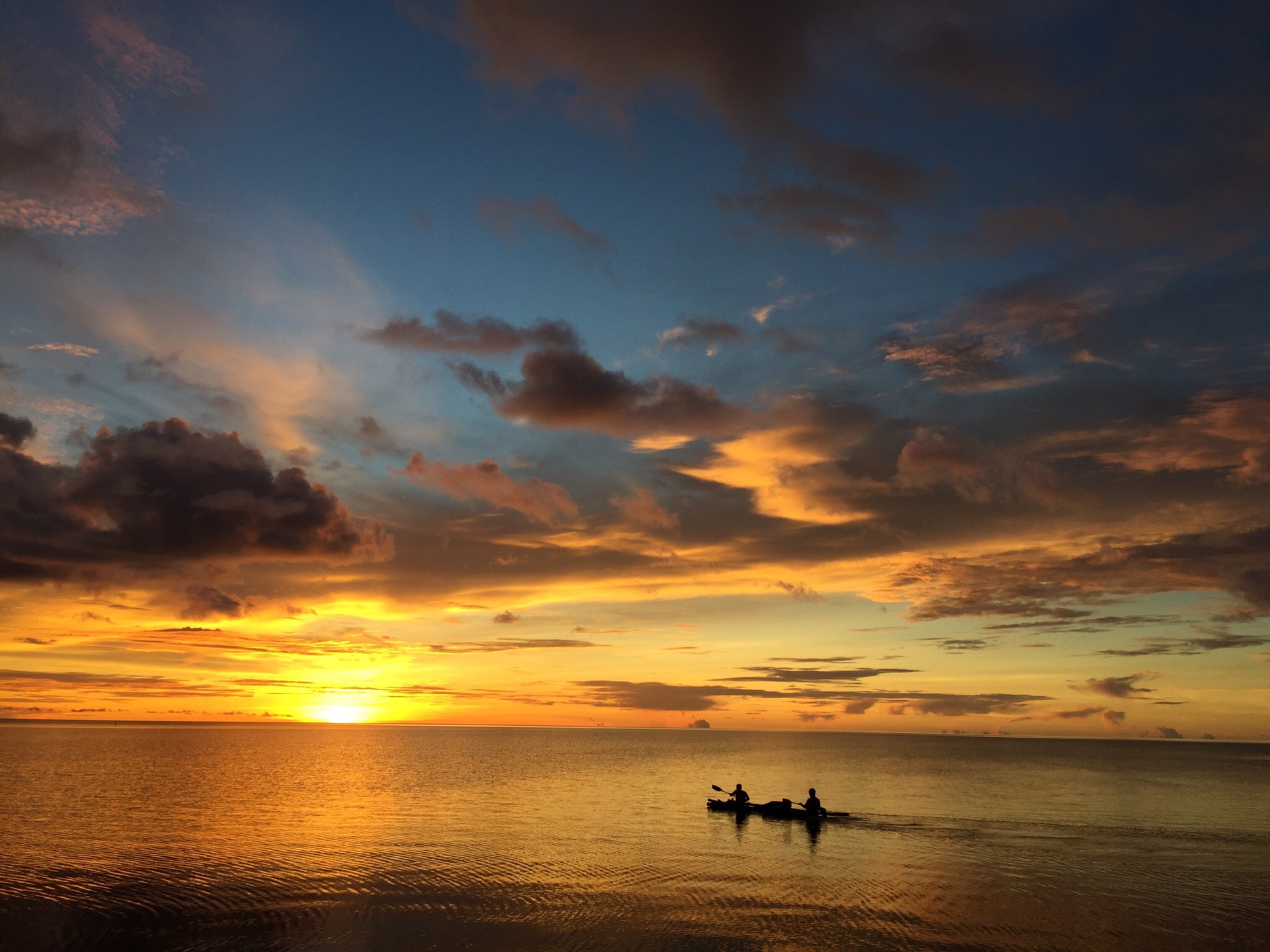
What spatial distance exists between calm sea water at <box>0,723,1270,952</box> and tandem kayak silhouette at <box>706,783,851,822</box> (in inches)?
56.9

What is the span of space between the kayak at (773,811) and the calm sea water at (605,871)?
4.49 feet

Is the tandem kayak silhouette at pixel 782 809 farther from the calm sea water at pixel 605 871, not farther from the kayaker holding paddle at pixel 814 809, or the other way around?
the calm sea water at pixel 605 871

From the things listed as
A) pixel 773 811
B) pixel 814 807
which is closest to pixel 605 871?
pixel 814 807

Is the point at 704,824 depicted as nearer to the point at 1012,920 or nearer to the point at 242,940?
the point at 1012,920

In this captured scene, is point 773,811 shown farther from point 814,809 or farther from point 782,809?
point 814,809

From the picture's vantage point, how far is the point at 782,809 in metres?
70.9

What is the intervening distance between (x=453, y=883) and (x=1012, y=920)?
30050mm

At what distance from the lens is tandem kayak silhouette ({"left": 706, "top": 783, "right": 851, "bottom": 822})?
68.2 meters

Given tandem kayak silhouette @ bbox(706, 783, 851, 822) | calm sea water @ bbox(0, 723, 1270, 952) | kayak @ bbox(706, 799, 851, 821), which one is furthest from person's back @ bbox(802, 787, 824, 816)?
calm sea water @ bbox(0, 723, 1270, 952)

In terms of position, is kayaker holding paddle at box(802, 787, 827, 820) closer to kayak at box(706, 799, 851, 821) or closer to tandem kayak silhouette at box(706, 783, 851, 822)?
tandem kayak silhouette at box(706, 783, 851, 822)

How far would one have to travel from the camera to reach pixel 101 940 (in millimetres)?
33531

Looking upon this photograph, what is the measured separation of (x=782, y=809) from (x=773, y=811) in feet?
2.91

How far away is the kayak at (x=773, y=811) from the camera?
228 ft

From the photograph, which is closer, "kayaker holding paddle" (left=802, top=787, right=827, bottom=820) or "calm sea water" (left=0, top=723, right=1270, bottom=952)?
"calm sea water" (left=0, top=723, right=1270, bottom=952)
